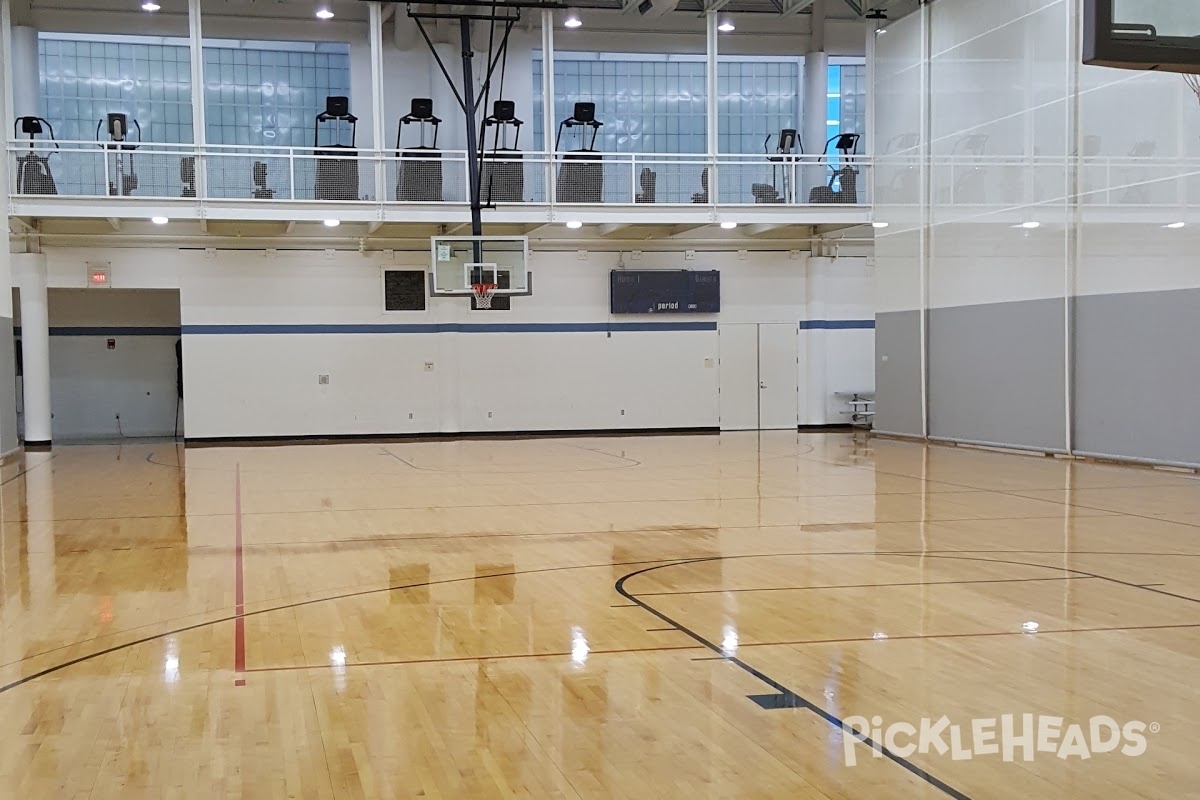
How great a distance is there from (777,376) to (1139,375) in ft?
29.9

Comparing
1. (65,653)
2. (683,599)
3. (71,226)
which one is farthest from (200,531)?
(71,226)

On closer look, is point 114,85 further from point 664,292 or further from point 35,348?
point 664,292

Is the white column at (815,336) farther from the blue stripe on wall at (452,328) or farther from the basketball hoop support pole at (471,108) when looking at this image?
the basketball hoop support pole at (471,108)

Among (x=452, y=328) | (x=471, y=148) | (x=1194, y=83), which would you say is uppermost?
(x=471, y=148)

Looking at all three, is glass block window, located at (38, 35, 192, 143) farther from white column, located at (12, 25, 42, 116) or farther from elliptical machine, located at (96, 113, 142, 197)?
elliptical machine, located at (96, 113, 142, 197)

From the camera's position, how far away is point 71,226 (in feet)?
62.0

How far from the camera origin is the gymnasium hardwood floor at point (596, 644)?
353 cm

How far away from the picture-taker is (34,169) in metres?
17.6

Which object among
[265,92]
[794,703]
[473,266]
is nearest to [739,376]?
[473,266]

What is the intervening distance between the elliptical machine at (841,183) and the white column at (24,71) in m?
13.5

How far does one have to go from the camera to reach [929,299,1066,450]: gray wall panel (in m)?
14.9

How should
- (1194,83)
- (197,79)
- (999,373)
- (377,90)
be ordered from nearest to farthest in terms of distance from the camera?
1. (1194,83)
2. (999,373)
3. (197,79)
4. (377,90)

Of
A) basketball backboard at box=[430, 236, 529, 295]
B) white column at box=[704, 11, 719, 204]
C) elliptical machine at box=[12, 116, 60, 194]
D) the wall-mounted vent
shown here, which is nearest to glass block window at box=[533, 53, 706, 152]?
white column at box=[704, 11, 719, 204]

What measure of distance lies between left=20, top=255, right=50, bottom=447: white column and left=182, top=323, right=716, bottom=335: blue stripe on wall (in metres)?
2.30
